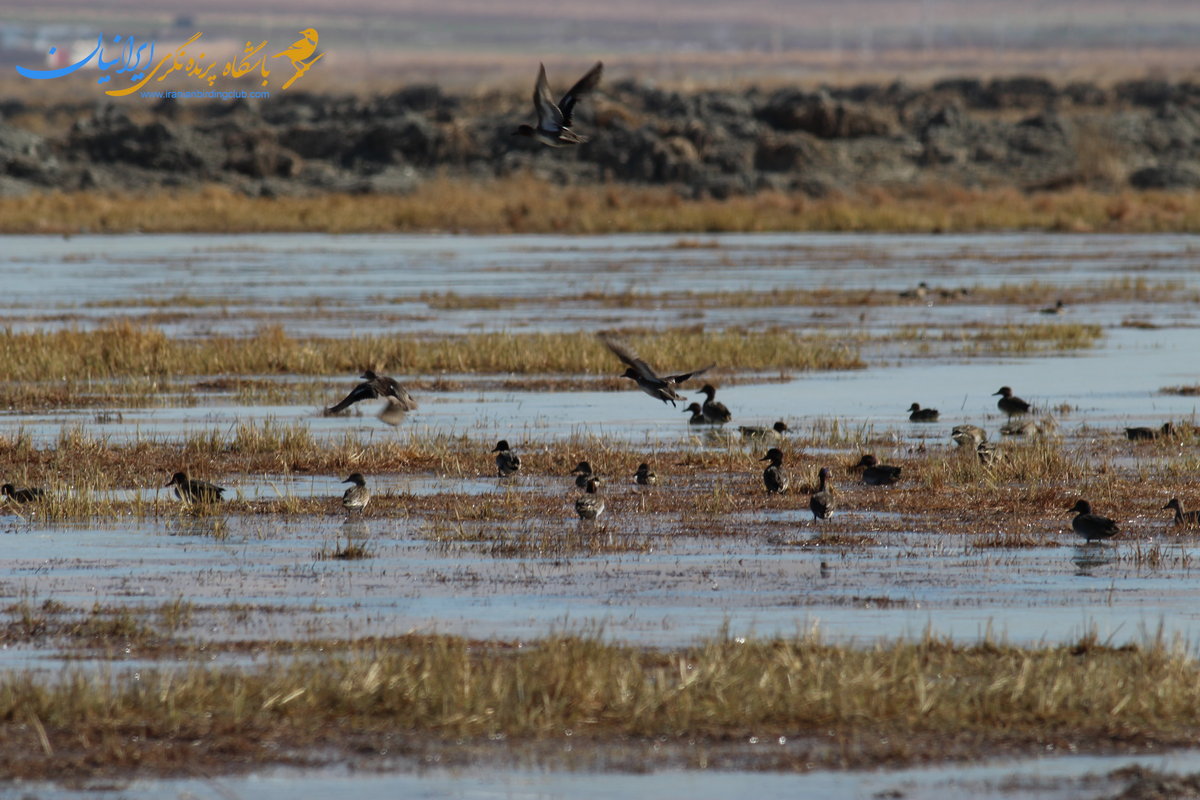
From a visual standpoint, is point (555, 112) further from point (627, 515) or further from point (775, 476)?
point (627, 515)

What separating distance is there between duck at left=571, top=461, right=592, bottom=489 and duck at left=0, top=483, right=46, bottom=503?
4.01 metres

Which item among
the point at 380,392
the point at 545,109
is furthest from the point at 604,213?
the point at 545,109

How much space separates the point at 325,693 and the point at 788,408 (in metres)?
12.8

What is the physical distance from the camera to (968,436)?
16.8 meters

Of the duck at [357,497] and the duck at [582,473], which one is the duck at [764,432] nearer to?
the duck at [582,473]

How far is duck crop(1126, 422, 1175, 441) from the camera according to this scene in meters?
17.3

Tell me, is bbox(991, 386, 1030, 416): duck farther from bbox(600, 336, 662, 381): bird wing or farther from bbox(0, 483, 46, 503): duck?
bbox(0, 483, 46, 503): duck

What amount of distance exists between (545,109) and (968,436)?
15.5 ft

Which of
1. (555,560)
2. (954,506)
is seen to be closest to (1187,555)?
(954,506)

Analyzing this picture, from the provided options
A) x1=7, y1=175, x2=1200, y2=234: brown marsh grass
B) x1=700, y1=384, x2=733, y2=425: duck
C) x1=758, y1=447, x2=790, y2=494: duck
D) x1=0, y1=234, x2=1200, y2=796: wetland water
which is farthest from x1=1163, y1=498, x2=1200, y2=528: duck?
x1=7, y1=175, x2=1200, y2=234: brown marsh grass

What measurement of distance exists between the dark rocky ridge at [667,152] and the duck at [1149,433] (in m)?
51.9

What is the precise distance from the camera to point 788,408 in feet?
67.5

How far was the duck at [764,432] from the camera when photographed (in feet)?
57.3

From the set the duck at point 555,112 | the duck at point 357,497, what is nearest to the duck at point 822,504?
the duck at point 357,497
